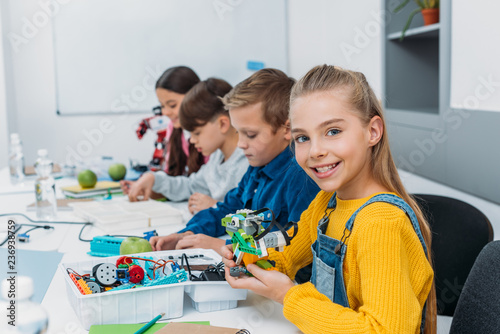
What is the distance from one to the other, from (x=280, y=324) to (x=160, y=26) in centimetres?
367

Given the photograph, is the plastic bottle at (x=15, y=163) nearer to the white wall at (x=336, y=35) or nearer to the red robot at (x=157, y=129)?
the red robot at (x=157, y=129)

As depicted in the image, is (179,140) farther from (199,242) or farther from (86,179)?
(199,242)

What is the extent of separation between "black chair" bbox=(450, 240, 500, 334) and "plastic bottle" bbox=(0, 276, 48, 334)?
74 centimetres

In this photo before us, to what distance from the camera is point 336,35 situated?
4070mm

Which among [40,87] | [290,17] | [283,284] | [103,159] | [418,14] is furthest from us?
[290,17]

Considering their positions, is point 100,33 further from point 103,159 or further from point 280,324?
point 280,324

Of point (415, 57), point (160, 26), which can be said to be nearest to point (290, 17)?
point (160, 26)

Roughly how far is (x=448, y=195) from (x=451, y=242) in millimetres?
628

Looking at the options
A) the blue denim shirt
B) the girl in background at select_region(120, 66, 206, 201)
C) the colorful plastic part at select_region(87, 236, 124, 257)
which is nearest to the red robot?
the girl in background at select_region(120, 66, 206, 201)

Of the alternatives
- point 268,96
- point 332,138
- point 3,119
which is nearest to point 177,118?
point 268,96

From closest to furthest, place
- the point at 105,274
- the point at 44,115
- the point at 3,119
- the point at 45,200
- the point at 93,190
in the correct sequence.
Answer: the point at 105,274 < the point at 45,200 < the point at 93,190 < the point at 3,119 < the point at 44,115

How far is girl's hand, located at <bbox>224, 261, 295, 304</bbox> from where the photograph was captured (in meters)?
0.96

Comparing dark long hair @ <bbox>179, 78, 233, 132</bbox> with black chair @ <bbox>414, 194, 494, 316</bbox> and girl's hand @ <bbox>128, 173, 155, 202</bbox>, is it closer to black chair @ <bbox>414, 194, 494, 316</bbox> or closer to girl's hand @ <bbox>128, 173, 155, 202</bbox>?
girl's hand @ <bbox>128, 173, 155, 202</bbox>

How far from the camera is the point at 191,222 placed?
1.70m
